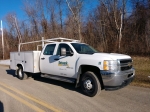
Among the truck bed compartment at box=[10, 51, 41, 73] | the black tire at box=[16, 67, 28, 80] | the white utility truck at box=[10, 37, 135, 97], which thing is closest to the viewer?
the white utility truck at box=[10, 37, 135, 97]

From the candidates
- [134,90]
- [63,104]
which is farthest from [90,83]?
[134,90]

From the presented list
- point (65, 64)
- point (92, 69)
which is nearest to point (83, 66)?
point (92, 69)

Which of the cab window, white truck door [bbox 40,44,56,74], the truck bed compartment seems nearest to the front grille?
white truck door [bbox 40,44,56,74]

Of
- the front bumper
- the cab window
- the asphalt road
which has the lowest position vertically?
the asphalt road

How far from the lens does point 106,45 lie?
2153 centimetres

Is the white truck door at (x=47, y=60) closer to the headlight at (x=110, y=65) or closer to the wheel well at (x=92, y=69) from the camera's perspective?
the wheel well at (x=92, y=69)

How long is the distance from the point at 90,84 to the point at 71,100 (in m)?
0.90

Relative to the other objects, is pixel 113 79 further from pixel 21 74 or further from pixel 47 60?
pixel 21 74

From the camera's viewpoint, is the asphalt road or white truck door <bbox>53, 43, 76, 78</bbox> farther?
white truck door <bbox>53, 43, 76, 78</bbox>

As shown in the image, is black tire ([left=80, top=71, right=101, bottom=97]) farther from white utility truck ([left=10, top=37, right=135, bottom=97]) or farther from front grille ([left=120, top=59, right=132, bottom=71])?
front grille ([left=120, top=59, right=132, bottom=71])

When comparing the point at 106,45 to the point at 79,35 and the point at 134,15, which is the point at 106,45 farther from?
the point at 134,15

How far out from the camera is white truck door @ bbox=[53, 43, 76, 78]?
6957 millimetres

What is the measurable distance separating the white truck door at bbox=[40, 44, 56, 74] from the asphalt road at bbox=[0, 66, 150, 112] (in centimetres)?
116

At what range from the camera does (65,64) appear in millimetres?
7238
